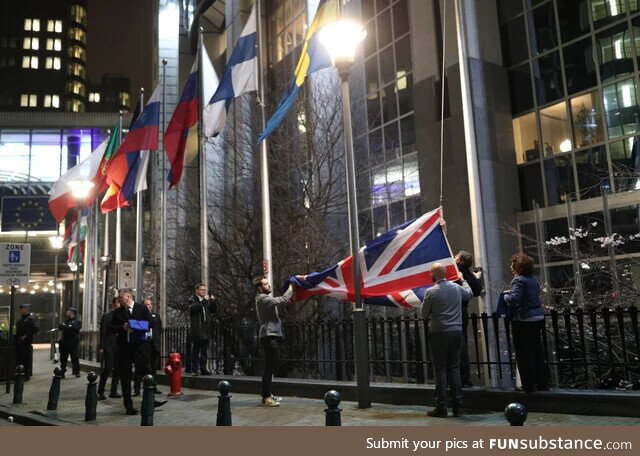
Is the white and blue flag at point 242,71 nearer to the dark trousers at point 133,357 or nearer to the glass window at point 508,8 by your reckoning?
the dark trousers at point 133,357

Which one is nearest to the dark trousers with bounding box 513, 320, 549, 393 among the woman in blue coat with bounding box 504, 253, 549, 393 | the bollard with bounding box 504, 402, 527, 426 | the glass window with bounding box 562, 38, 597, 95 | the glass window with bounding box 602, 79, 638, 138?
the woman in blue coat with bounding box 504, 253, 549, 393

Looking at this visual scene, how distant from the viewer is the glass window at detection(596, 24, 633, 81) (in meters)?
16.5

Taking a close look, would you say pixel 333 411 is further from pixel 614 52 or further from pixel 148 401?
pixel 614 52

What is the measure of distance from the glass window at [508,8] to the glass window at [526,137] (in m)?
3.53

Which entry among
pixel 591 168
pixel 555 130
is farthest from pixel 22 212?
pixel 591 168

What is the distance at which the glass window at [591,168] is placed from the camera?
666 inches

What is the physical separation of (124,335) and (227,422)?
3852 mm

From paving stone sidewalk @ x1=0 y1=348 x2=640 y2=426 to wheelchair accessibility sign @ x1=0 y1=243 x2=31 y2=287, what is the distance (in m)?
2.73

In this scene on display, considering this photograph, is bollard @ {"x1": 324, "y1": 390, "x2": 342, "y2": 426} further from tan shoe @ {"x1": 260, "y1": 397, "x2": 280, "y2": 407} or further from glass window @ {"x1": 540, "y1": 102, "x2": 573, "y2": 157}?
glass window @ {"x1": 540, "y1": 102, "x2": 573, "y2": 157}

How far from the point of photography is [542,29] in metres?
18.9

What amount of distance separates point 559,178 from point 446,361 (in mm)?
12283

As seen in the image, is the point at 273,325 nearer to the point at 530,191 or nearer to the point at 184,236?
the point at 530,191

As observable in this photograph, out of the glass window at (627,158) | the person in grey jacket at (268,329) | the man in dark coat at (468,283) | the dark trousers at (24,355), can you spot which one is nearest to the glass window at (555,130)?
the glass window at (627,158)

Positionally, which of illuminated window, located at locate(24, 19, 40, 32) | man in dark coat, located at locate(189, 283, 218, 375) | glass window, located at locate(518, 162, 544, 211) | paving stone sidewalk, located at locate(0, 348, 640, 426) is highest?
illuminated window, located at locate(24, 19, 40, 32)
